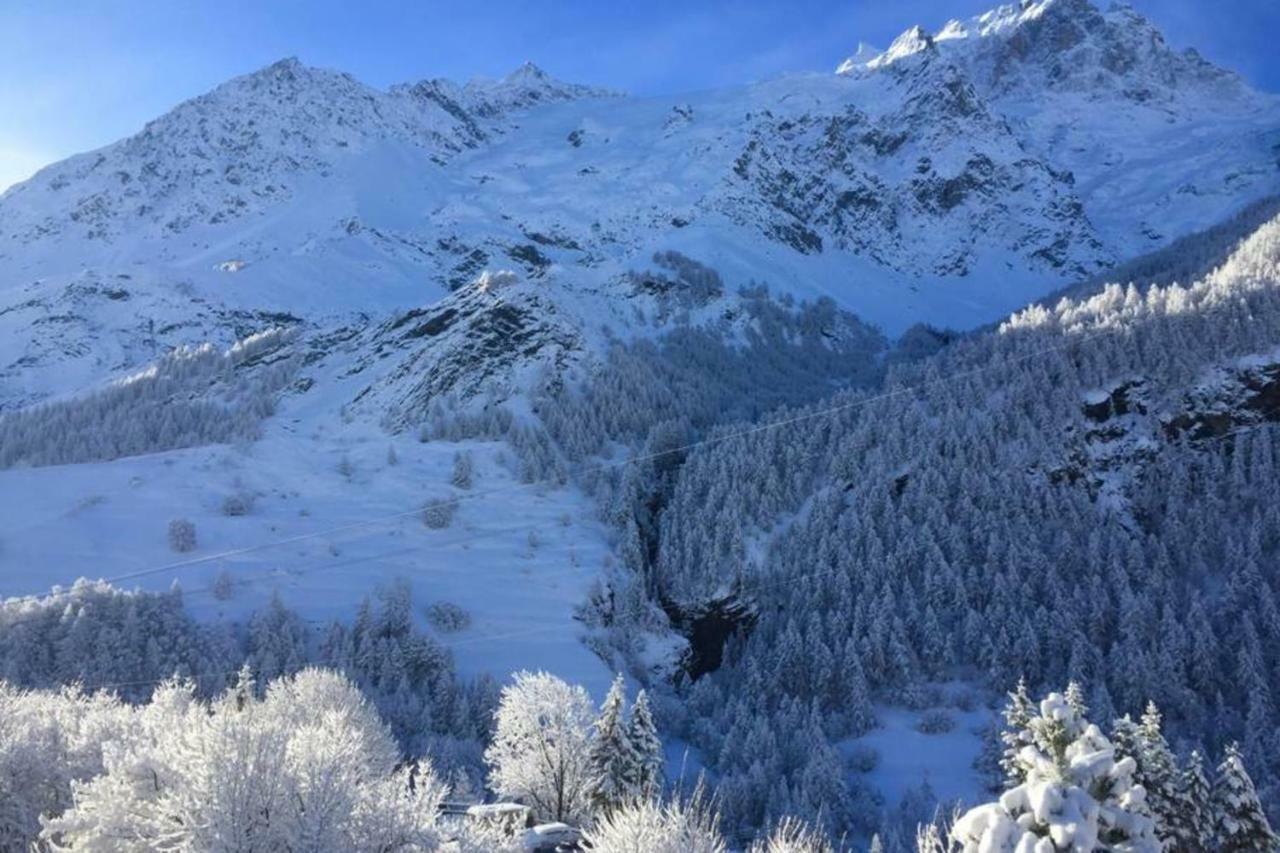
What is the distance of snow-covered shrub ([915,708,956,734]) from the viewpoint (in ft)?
214

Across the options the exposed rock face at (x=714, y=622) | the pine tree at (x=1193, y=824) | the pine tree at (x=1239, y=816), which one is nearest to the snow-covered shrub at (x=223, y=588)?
the exposed rock face at (x=714, y=622)

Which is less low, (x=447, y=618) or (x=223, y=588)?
(x=223, y=588)

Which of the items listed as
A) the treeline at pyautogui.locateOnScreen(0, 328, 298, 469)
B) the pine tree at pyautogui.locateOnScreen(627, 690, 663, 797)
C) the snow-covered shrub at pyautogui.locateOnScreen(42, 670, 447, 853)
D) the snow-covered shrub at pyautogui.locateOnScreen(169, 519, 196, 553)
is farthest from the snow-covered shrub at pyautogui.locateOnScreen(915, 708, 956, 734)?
the treeline at pyautogui.locateOnScreen(0, 328, 298, 469)

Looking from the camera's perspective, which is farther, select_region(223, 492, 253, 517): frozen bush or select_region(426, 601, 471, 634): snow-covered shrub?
select_region(223, 492, 253, 517): frozen bush

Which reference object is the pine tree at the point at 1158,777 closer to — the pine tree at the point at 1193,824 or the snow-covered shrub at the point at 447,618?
the pine tree at the point at 1193,824

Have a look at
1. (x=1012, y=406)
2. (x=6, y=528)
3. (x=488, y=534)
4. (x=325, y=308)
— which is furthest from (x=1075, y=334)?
(x=325, y=308)

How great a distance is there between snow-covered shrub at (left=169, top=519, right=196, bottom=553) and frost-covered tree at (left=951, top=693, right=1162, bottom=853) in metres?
73.0

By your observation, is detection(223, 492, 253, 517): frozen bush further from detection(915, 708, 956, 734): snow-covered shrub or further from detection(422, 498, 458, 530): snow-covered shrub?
detection(915, 708, 956, 734): snow-covered shrub

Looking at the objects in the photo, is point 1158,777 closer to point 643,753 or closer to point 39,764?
point 643,753

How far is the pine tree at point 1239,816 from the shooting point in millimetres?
27844

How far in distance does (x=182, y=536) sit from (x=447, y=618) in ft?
78.3

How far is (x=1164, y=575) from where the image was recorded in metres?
72.4

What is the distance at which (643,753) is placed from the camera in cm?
3928

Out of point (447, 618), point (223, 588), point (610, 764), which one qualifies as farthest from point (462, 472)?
point (610, 764)
